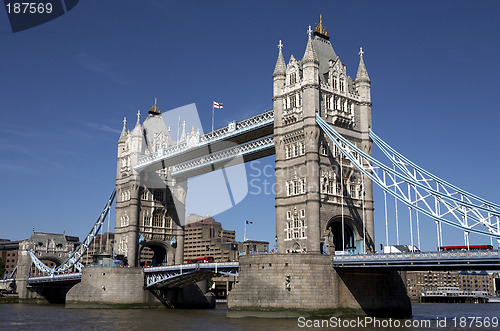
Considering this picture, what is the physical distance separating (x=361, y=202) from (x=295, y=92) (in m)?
13.8

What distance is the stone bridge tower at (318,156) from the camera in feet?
188

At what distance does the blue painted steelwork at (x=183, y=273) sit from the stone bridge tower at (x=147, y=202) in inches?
350

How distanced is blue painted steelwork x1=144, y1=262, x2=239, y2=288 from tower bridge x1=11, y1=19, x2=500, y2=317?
0.16 meters

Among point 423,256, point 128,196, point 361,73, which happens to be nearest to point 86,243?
point 128,196

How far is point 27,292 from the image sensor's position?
105 metres

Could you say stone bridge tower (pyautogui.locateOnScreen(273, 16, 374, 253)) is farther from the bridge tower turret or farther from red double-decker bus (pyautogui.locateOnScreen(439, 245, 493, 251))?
the bridge tower turret

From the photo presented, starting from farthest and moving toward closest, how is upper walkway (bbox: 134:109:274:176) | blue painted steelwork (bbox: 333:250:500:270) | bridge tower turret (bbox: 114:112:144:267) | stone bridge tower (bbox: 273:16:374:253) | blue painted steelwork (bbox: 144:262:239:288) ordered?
bridge tower turret (bbox: 114:112:144:267) < upper walkway (bbox: 134:109:274:176) < blue painted steelwork (bbox: 144:262:239:288) < stone bridge tower (bbox: 273:16:374:253) < blue painted steelwork (bbox: 333:250:500:270)

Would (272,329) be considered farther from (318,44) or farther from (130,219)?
(130,219)

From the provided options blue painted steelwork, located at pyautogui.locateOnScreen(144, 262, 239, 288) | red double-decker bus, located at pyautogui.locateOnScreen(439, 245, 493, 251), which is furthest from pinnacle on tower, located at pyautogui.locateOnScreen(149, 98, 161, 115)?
red double-decker bus, located at pyautogui.locateOnScreen(439, 245, 493, 251)

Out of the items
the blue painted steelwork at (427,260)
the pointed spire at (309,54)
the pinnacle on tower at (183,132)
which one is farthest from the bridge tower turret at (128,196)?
the blue painted steelwork at (427,260)

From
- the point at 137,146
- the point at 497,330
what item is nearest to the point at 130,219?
the point at 137,146

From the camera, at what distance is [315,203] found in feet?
185

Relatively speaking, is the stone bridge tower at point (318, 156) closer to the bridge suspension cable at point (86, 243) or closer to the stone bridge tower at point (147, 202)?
the stone bridge tower at point (147, 202)

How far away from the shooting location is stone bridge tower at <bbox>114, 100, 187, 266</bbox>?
8512 centimetres
